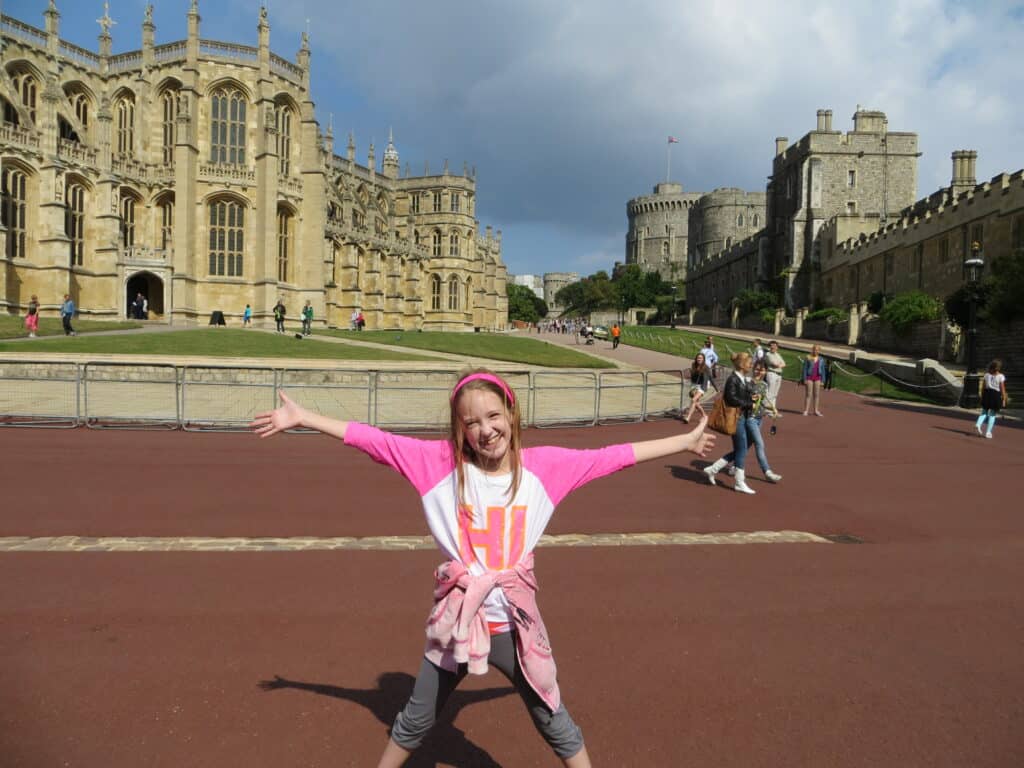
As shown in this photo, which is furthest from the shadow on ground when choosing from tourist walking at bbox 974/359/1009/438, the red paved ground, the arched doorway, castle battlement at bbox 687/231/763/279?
castle battlement at bbox 687/231/763/279

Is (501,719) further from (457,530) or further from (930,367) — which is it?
(930,367)

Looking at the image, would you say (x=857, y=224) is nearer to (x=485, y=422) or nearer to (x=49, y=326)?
(x=49, y=326)

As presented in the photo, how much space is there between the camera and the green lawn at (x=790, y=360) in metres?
21.5

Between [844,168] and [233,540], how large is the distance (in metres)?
62.1

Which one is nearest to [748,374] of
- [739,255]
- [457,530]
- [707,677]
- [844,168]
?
[707,677]

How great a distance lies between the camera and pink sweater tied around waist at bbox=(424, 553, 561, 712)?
2.38 metres

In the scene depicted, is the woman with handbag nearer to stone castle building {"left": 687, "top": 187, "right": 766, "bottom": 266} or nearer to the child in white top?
the child in white top

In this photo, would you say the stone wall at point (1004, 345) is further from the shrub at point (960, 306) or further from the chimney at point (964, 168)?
the chimney at point (964, 168)

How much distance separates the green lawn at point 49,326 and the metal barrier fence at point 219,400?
1214 centimetres

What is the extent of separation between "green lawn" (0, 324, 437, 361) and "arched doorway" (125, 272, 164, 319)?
13.0m

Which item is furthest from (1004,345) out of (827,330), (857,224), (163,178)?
(163,178)

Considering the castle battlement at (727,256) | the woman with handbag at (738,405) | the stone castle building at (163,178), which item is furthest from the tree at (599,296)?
the woman with handbag at (738,405)

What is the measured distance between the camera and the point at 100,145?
125 feet

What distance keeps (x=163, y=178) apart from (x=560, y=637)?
4554 centimetres
